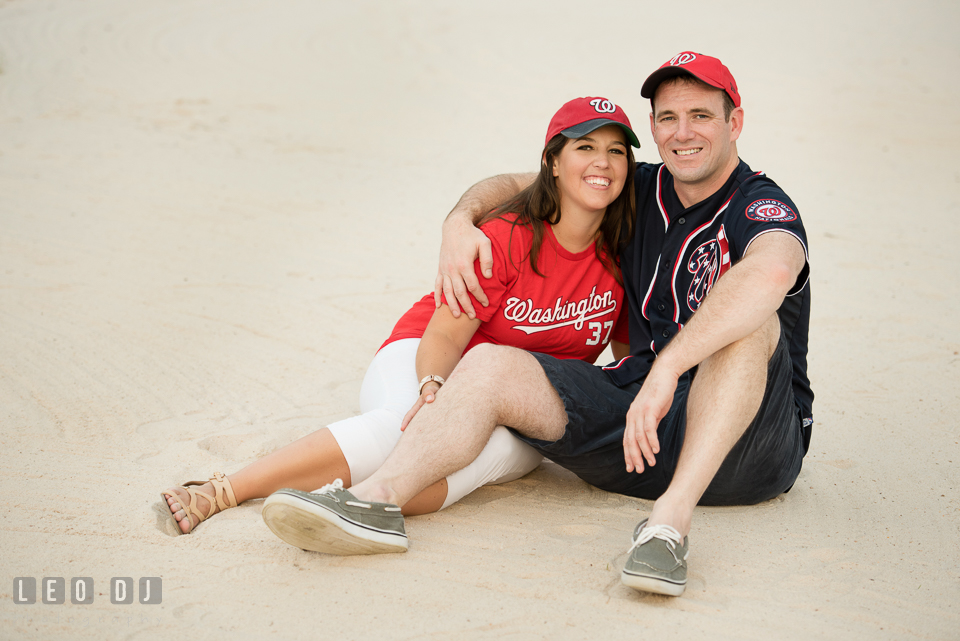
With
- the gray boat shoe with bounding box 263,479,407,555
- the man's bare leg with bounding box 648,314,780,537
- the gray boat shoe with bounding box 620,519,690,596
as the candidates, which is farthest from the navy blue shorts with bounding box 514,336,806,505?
the gray boat shoe with bounding box 263,479,407,555

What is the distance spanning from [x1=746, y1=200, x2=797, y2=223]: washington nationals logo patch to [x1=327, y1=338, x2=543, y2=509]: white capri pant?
3.77 feet

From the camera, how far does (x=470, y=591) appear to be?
2.37m

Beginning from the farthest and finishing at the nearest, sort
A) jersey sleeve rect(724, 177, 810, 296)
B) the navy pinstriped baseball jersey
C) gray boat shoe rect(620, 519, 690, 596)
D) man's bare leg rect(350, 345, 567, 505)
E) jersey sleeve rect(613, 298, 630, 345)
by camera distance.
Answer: jersey sleeve rect(613, 298, 630, 345), the navy pinstriped baseball jersey, jersey sleeve rect(724, 177, 810, 296), man's bare leg rect(350, 345, 567, 505), gray boat shoe rect(620, 519, 690, 596)

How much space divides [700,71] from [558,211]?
2.44 ft

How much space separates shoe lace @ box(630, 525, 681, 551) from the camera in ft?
7.54

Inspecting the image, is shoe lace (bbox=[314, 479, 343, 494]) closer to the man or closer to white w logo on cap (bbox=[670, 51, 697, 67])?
the man

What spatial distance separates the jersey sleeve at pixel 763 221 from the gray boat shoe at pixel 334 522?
1.48m

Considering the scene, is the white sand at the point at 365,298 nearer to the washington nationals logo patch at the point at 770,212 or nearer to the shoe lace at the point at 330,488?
the shoe lace at the point at 330,488

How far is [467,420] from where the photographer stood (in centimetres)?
259

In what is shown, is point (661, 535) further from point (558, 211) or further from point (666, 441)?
point (558, 211)

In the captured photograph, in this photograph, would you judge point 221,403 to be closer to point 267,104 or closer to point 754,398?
point 754,398

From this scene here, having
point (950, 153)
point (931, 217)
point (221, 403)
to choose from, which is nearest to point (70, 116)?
point (221, 403)

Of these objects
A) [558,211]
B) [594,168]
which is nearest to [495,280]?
[558,211]

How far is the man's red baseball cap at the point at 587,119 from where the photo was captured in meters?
3.03
